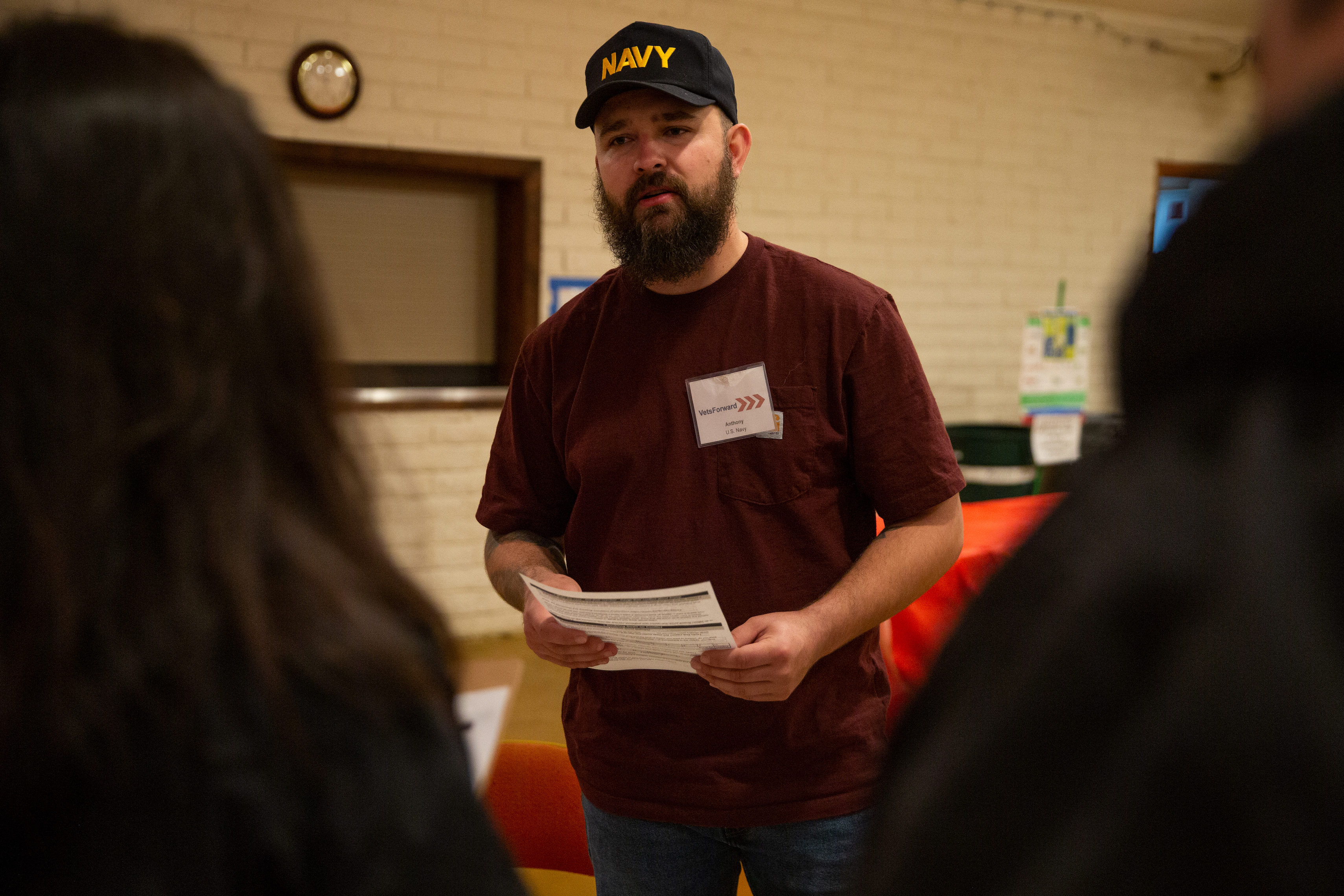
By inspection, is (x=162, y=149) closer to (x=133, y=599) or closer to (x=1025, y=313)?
(x=133, y=599)

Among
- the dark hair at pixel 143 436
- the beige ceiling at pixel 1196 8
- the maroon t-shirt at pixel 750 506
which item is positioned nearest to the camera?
the dark hair at pixel 143 436

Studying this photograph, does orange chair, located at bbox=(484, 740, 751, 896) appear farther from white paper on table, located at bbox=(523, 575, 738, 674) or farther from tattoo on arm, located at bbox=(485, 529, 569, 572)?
white paper on table, located at bbox=(523, 575, 738, 674)

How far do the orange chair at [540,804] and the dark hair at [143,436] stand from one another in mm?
1298

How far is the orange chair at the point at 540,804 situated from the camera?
Answer: 176 cm

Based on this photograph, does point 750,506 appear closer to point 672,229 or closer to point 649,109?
point 672,229

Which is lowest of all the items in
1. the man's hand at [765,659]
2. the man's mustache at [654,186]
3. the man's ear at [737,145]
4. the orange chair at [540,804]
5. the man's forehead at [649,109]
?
the orange chair at [540,804]

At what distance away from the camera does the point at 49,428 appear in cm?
50

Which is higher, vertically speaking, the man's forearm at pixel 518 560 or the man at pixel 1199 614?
the man at pixel 1199 614

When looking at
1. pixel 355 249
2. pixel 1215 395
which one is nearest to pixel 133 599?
pixel 1215 395

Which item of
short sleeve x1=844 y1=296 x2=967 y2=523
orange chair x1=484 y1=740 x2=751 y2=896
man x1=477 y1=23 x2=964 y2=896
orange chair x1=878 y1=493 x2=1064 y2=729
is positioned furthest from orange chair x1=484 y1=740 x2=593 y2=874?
orange chair x1=878 y1=493 x2=1064 y2=729

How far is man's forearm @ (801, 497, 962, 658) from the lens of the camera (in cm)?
134

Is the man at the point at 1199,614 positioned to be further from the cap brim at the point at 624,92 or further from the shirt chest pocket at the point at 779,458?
the cap brim at the point at 624,92

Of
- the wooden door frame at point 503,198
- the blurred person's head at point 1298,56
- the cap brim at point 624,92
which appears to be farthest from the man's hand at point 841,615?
the wooden door frame at point 503,198

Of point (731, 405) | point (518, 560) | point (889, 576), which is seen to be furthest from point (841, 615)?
point (518, 560)
